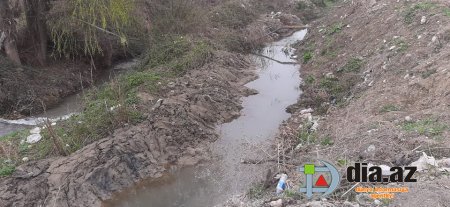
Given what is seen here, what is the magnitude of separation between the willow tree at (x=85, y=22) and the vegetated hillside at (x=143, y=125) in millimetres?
1370

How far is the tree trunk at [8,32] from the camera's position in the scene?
11.0 metres

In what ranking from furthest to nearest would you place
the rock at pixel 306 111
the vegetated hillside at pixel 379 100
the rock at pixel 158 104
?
the rock at pixel 306 111, the rock at pixel 158 104, the vegetated hillside at pixel 379 100

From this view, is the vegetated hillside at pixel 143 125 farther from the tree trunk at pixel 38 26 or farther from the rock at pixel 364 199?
the rock at pixel 364 199

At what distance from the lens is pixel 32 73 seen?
1156 cm

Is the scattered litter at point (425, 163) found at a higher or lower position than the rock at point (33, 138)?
higher

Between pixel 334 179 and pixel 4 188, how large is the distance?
504cm

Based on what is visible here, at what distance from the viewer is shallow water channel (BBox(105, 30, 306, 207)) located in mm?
7238

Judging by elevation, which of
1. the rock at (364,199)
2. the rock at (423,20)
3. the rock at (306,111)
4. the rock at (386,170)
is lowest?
the rock at (364,199)

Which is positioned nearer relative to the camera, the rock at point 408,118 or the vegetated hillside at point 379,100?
the vegetated hillside at point 379,100

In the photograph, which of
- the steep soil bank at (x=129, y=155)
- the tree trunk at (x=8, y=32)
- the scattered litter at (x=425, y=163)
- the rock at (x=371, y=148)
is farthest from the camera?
the tree trunk at (x=8, y=32)

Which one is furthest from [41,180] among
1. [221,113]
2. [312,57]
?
[312,57]

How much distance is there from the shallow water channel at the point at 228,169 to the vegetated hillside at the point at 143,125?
0.25 meters

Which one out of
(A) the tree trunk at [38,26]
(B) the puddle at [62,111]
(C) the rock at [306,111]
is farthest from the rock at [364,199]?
(A) the tree trunk at [38,26]

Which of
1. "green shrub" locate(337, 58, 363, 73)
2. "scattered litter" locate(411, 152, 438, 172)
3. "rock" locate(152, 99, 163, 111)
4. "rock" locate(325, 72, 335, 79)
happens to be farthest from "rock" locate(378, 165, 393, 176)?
"rock" locate(325, 72, 335, 79)
